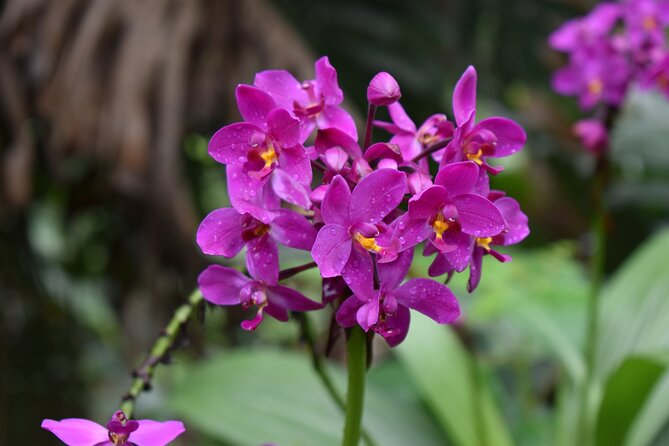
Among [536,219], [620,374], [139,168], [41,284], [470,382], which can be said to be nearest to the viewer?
[620,374]

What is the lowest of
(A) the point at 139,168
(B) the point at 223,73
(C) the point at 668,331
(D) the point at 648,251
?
(C) the point at 668,331

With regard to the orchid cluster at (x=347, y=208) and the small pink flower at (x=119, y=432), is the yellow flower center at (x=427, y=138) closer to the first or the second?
the orchid cluster at (x=347, y=208)

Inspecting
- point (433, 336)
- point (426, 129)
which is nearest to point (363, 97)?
point (433, 336)

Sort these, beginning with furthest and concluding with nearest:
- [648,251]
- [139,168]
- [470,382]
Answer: [139,168] < [648,251] < [470,382]

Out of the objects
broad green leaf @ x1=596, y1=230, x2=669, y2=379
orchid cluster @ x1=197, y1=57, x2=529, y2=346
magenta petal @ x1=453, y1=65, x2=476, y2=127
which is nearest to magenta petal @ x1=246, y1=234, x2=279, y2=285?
orchid cluster @ x1=197, y1=57, x2=529, y2=346

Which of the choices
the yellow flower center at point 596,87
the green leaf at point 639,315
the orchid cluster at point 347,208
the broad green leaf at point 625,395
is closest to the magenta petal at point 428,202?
the orchid cluster at point 347,208

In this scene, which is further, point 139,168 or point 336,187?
point 139,168

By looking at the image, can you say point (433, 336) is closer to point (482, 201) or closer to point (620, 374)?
point (620, 374)
